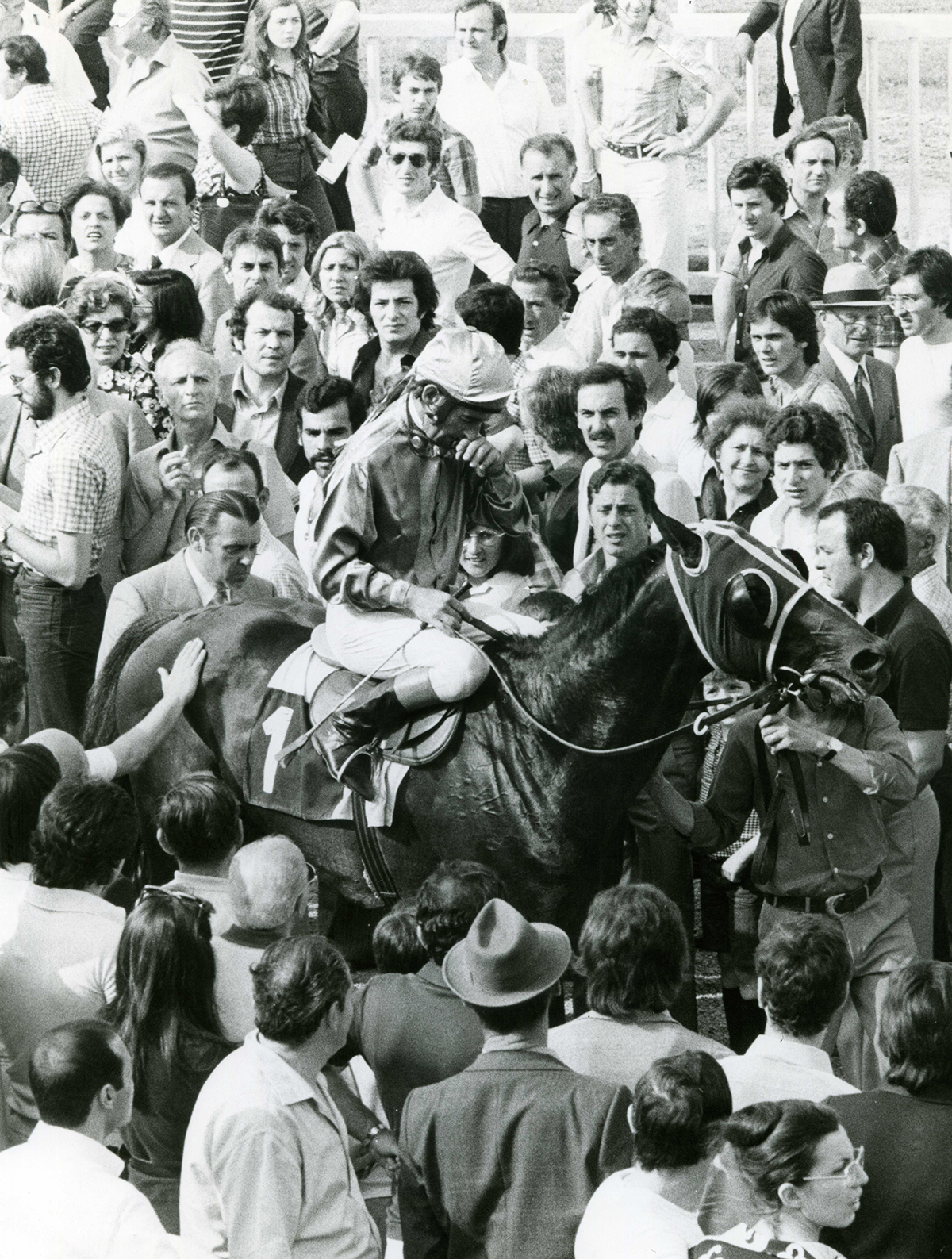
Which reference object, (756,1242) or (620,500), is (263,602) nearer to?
(620,500)

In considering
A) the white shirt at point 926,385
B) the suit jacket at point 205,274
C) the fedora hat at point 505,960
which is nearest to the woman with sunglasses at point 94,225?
the suit jacket at point 205,274

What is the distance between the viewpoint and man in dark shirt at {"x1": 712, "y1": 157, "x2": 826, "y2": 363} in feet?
34.1

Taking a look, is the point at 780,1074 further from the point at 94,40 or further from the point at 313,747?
the point at 94,40

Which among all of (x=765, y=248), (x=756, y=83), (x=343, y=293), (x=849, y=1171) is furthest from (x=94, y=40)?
(x=849, y=1171)

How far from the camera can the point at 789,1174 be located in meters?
3.89

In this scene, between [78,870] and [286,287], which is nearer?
[78,870]

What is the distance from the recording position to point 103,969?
16.8ft

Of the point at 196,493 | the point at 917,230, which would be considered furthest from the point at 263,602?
the point at 917,230

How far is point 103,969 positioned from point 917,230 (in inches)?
426

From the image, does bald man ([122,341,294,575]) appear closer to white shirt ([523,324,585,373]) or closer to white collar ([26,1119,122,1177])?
white shirt ([523,324,585,373])

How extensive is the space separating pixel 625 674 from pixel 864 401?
3542 mm

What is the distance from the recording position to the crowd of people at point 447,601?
4277 mm

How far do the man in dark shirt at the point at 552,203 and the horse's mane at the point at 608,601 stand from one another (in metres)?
4.89

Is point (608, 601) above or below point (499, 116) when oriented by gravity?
below
